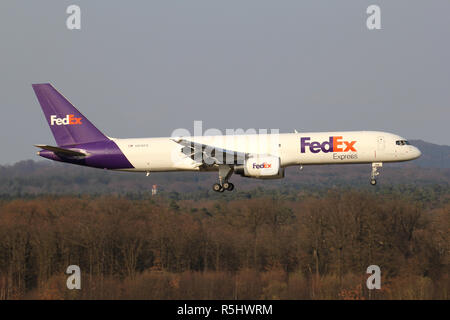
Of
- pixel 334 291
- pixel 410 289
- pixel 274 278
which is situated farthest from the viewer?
pixel 274 278

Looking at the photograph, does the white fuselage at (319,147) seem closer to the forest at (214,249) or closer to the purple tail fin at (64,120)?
the purple tail fin at (64,120)

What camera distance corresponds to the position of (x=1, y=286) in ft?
218

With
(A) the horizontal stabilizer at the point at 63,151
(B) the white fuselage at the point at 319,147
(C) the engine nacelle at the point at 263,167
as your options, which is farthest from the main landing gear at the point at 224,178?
(A) the horizontal stabilizer at the point at 63,151

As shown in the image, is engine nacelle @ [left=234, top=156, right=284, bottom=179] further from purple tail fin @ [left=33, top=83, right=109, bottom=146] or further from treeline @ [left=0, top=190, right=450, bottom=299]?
treeline @ [left=0, top=190, right=450, bottom=299]

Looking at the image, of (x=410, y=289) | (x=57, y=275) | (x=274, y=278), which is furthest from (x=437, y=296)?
(x=57, y=275)

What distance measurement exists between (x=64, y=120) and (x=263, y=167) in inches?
627

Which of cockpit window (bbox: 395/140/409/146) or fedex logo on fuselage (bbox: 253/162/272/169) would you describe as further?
cockpit window (bbox: 395/140/409/146)

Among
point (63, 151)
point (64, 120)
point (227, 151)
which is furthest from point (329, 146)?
point (64, 120)

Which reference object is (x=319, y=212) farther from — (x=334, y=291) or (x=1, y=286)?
(x=1, y=286)

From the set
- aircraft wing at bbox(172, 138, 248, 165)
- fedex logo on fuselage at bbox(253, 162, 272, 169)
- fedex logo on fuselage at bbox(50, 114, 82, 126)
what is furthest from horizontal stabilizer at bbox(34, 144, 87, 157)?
fedex logo on fuselage at bbox(253, 162, 272, 169)

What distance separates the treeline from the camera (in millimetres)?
65562

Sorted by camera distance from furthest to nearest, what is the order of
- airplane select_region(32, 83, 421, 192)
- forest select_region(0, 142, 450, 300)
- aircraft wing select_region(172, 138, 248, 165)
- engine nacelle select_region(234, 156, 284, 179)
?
forest select_region(0, 142, 450, 300)
airplane select_region(32, 83, 421, 192)
aircraft wing select_region(172, 138, 248, 165)
engine nacelle select_region(234, 156, 284, 179)

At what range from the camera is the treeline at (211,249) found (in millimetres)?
65562
